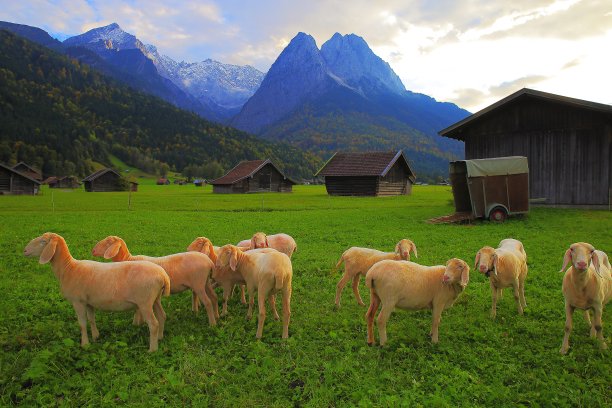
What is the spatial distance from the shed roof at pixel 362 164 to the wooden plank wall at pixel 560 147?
20684 mm

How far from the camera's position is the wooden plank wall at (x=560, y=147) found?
73.7 feet

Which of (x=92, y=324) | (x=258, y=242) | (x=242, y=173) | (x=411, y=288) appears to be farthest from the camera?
(x=242, y=173)

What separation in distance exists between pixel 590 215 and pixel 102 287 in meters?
23.6

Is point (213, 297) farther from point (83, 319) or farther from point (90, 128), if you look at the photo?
point (90, 128)

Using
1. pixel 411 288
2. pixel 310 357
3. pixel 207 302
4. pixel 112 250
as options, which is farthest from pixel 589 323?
pixel 112 250

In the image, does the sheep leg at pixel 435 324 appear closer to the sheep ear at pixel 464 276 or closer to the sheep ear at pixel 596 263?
the sheep ear at pixel 464 276

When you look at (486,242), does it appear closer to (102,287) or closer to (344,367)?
(344,367)

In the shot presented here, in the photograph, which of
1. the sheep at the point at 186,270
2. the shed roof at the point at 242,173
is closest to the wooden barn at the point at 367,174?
the shed roof at the point at 242,173

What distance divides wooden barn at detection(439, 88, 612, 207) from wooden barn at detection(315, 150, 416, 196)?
67.8 ft

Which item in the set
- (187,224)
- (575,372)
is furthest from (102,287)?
(187,224)

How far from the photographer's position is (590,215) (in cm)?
2059

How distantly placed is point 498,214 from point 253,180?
45060 mm

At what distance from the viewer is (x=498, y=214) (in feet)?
66.3

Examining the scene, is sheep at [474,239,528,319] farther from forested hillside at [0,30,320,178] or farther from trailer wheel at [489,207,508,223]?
forested hillside at [0,30,320,178]
